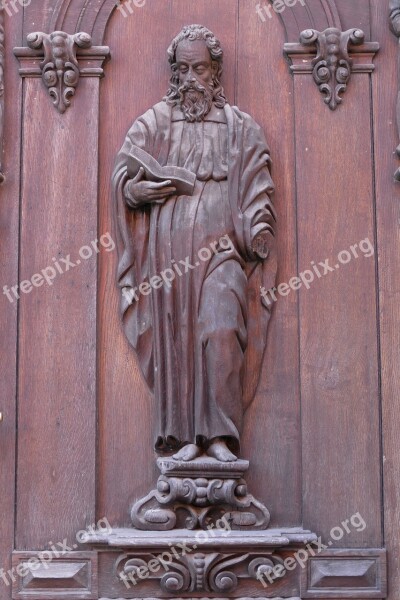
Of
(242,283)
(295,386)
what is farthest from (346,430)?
(242,283)

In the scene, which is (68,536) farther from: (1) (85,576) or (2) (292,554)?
(2) (292,554)

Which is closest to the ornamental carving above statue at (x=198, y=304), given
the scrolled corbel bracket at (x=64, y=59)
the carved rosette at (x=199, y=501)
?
the carved rosette at (x=199, y=501)

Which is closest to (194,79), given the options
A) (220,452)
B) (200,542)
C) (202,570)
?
(220,452)

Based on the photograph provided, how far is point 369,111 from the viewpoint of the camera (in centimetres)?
513

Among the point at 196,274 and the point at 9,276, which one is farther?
the point at 9,276

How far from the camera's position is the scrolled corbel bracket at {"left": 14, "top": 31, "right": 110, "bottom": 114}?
510 cm

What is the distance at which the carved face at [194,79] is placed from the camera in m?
5.00

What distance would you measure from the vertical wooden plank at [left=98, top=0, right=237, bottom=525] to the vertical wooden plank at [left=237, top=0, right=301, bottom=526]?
0.09 meters

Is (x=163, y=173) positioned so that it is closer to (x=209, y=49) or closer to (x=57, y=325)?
(x=209, y=49)

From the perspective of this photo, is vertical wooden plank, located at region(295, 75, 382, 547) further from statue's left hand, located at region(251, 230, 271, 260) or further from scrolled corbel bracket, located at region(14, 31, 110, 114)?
scrolled corbel bracket, located at region(14, 31, 110, 114)

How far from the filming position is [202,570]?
4699 mm

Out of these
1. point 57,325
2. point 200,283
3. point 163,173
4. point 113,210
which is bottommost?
point 57,325

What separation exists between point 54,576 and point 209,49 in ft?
7.26

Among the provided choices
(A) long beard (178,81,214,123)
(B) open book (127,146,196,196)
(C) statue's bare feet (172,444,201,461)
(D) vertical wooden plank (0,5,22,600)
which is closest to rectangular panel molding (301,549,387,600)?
(C) statue's bare feet (172,444,201,461)
